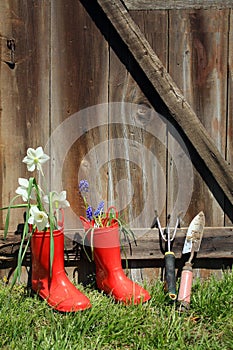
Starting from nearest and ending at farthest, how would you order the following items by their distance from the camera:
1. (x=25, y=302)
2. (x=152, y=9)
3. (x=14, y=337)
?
(x=14, y=337) < (x=25, y=302) < (x=152, y=9)

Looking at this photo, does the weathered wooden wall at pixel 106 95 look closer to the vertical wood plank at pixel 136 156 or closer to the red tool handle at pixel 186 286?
the vertical wood plank at pixel 136 156

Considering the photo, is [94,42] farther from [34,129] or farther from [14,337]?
[14,337]

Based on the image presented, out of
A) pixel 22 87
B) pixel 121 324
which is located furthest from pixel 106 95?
pixel 121 324

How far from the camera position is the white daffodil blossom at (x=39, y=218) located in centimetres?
246

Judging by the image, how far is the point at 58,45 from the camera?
2.75 m

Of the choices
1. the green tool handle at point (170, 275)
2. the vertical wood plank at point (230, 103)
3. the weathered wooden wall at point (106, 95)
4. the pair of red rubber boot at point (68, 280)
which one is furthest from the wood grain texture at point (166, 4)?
the green tool handle at point (170, 275)

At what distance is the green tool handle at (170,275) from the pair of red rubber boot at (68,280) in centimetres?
12

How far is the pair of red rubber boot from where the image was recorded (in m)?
2.49

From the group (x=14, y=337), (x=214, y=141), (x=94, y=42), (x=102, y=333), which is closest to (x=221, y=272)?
(x=214, y=141)

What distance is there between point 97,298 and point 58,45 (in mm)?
1257

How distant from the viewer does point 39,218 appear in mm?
2473

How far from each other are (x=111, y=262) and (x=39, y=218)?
432 millimetres

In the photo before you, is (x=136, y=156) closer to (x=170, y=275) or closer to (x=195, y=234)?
(x=195, y=234)

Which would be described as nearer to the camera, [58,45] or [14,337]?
[14,337]
